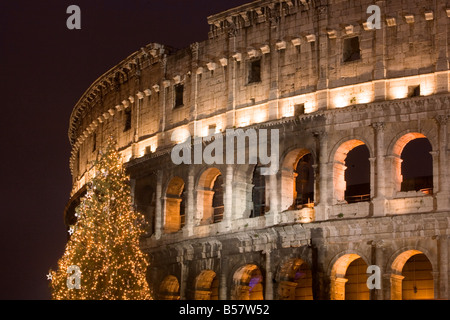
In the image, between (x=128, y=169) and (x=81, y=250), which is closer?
(x=81, y=250)

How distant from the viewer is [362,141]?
3756 cm

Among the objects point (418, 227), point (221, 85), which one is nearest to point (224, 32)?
point (221, 85)

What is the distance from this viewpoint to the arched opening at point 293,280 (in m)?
38.6

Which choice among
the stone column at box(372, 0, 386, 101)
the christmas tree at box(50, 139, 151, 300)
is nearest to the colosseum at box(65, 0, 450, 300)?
the stone column at box(372, 0, 386, 101)

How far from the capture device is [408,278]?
38.4 metres

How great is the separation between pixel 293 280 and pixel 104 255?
284 inches

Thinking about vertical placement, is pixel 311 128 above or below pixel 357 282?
above

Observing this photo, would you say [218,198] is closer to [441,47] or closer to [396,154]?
[396,154]

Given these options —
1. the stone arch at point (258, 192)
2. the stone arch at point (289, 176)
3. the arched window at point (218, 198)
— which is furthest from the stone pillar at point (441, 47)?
the arched window at point (218, 198)

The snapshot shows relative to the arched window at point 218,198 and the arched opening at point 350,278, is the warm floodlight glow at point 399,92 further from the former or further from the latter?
the arched window at point 218,198

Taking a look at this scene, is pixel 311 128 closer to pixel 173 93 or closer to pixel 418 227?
pixel 418 227

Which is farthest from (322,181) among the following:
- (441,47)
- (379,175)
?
(441,47)

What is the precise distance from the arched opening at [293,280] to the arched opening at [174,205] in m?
6.42
